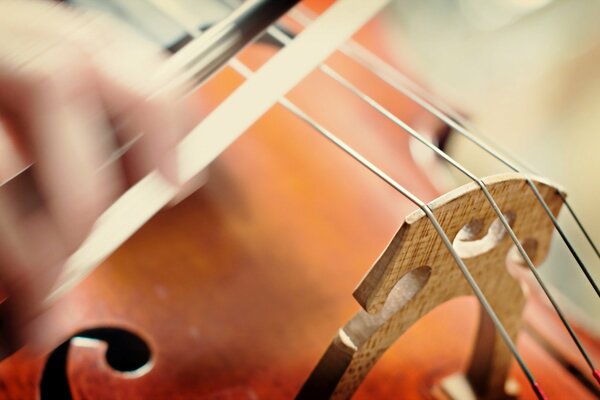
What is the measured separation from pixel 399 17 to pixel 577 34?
1.49ft

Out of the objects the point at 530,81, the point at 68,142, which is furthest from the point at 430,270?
the point at 530,81

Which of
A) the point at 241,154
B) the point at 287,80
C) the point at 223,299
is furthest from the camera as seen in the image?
the point at 241,154

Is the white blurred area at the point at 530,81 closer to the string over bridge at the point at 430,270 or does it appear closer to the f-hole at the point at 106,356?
the string over bridge at the point at 430,270

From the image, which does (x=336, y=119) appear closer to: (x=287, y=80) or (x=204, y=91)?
(x=204, y=91)

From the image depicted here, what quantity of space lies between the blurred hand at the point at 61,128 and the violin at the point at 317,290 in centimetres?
7

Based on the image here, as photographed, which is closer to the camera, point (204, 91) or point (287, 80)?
point (287, 80)

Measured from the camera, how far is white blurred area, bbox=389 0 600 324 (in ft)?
3.76

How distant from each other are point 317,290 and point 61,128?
13.8 inches

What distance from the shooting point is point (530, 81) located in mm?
1259

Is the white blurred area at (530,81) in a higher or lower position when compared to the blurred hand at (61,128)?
lower

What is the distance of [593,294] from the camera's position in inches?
43.6

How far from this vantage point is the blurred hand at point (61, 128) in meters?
0.42

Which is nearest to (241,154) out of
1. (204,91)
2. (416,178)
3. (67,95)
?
(204,91)

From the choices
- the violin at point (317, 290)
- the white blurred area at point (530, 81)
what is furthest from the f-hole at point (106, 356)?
the white blurred area at point (530, 81)
